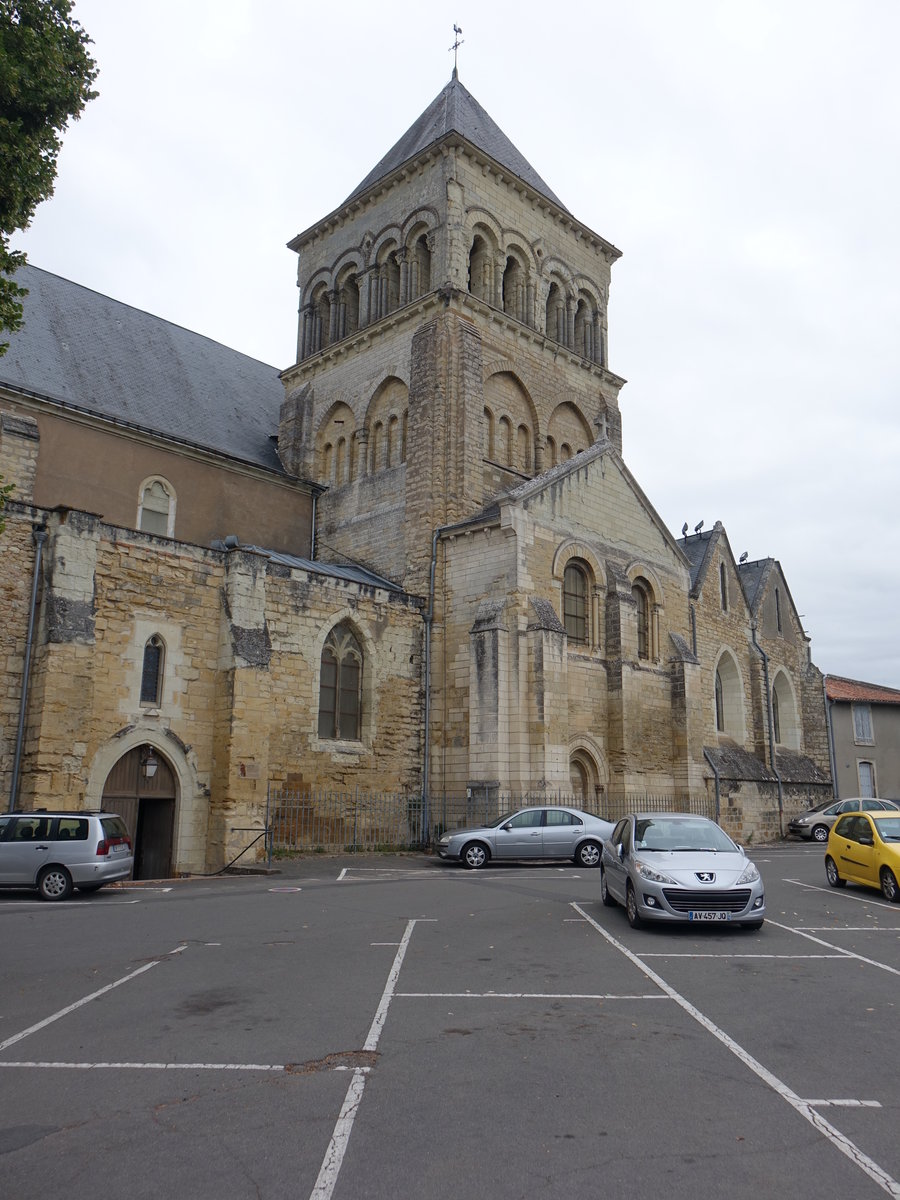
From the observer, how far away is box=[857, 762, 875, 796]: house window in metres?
36.5

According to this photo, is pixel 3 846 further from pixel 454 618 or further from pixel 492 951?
pixel 454 618

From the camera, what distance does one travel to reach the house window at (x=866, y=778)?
36531 mm

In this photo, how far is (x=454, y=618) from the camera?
2423cm

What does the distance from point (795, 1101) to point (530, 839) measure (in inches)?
557

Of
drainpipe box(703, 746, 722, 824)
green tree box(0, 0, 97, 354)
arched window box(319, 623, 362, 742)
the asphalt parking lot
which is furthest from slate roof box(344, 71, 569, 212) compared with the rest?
the asphalt parking lot

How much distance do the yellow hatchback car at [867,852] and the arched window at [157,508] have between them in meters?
16.9

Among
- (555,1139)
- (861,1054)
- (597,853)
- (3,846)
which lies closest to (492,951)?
(861,1054)

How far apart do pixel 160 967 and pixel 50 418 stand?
668 inches

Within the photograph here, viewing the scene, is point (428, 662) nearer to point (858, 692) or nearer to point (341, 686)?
point (341, 686)

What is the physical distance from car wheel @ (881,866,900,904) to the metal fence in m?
8.77

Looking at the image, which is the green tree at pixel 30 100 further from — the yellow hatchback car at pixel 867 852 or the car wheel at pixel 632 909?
the yellow hatchback car at pixel 867 852

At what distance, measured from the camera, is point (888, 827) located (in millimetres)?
14516

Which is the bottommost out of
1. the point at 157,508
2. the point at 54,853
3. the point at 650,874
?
the point at 54,853

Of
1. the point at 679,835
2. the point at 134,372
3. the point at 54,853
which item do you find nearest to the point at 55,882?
the point at 54,853
